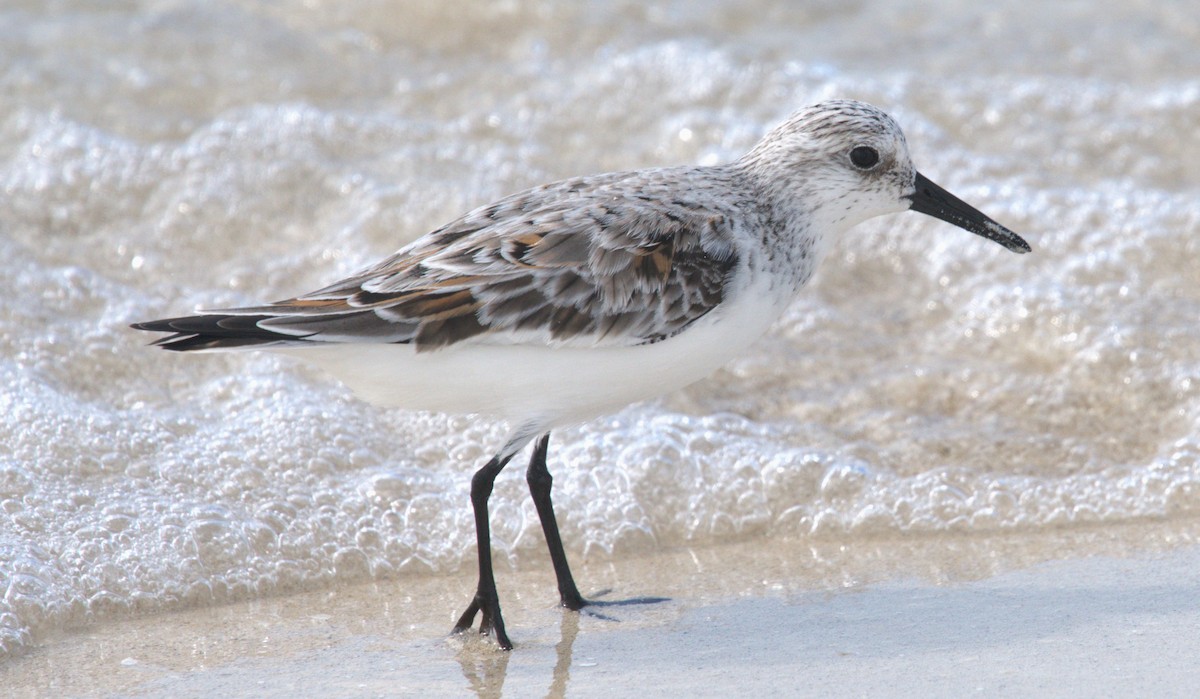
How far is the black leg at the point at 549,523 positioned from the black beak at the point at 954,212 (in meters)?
1.39

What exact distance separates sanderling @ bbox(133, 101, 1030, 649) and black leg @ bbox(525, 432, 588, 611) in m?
0.04

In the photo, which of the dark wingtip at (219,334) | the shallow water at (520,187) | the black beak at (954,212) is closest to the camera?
the dark wingtip at (219,334)

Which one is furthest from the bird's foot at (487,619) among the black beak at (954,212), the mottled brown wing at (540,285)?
the black beak at (954,212)

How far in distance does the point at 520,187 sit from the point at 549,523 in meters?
3.39

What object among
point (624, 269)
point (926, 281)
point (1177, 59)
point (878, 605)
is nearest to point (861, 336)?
point (926, 281)

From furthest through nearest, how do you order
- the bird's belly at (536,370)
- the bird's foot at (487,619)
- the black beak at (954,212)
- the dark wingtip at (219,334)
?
the black beak at (954,212) < the bird's foot at (487,619) < the bird's belly at (536,370) < the dark wingtip at (219,334)

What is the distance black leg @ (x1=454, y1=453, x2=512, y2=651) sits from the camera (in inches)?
157

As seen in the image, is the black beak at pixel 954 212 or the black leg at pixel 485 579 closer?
the black leg at pixel 485 579

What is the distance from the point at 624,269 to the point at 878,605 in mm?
1280

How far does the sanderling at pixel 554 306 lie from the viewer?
147 inches

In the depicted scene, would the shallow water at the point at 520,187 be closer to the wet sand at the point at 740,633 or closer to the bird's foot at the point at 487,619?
the wet sand at the point at 740,633

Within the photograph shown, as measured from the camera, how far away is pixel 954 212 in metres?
4.49

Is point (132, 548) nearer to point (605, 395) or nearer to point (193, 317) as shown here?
point (193, 317)

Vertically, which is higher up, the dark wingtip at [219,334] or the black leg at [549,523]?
the dark wingtip at [219,334]
